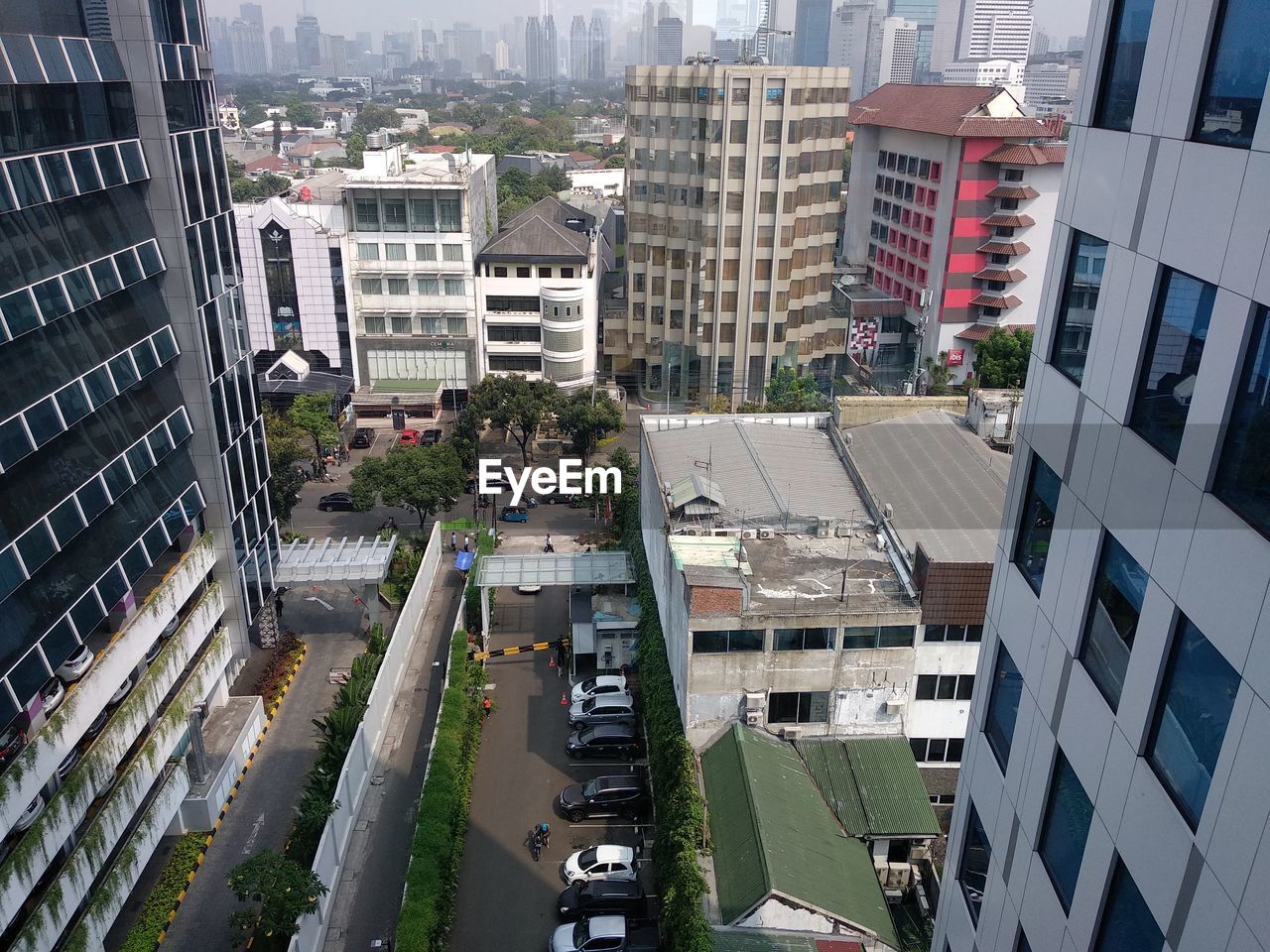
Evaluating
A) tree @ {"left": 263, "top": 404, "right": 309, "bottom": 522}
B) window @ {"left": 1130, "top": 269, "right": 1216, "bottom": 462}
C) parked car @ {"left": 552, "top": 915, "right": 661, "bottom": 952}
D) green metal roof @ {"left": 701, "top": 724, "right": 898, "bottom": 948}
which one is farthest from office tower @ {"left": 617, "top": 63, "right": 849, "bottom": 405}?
window @ {"left": 1130, "top": 269, "right": 1216, "bottom": 462}

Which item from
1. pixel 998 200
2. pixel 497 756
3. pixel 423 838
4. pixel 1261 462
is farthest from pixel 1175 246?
pixel 998 200

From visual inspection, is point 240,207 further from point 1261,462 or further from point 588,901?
point 1261,462

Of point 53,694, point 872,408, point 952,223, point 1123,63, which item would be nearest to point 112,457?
point 53,694

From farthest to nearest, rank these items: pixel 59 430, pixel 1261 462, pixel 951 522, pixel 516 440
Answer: pixel 516 440
pixel 951 522
pixel 59 430
pixel 1261 462

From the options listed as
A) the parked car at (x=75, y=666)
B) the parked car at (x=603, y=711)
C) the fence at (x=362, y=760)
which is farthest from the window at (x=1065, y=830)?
the parked car at (x=603, y=711)

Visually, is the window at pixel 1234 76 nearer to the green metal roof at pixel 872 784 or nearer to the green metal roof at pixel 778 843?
the green metal roof at pixel 778 843
